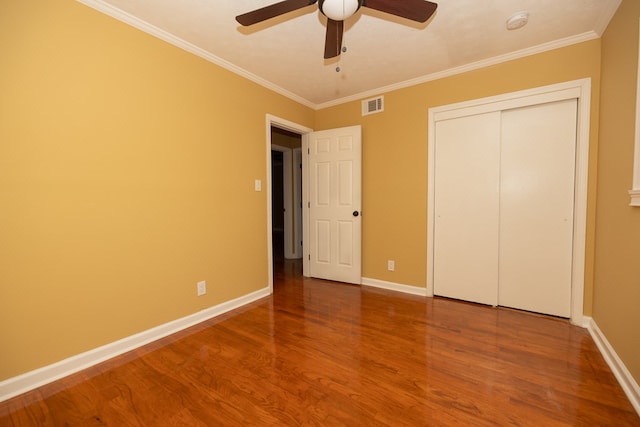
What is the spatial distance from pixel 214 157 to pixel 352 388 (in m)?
2.25

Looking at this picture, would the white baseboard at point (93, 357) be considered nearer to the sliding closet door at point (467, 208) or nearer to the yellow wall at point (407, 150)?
the yellow wall at point (407, 150)

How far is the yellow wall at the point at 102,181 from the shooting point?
160 centimetres

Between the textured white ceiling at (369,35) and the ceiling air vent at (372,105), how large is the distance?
1.06ft

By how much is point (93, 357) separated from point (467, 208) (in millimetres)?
3456

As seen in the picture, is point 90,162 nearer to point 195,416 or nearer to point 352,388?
point 195,416

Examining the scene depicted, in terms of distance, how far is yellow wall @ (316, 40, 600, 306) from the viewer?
2.50m

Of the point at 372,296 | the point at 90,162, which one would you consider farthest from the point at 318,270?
the point at 90,162

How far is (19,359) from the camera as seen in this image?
1610 mm

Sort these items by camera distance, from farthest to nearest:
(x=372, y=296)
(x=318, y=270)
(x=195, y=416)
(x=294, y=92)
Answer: (x=318, y=270)
(x=294, y=92)
(x=372, y=296)
(x=195, y=416)

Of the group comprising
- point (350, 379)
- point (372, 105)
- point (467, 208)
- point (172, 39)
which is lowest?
point (350, 379)

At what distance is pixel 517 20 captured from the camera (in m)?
2.08

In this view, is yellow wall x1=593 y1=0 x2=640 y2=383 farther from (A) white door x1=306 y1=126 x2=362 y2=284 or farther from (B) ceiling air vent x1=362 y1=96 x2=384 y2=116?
(A) white door x1=306 y1=126 x2=362 y2=284

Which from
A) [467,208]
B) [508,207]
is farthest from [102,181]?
[508,207]

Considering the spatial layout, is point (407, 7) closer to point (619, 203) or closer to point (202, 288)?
point (619, 203)
